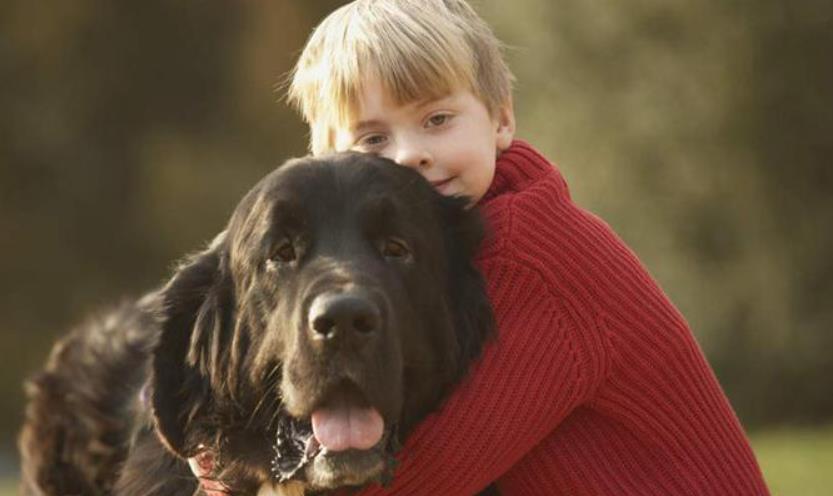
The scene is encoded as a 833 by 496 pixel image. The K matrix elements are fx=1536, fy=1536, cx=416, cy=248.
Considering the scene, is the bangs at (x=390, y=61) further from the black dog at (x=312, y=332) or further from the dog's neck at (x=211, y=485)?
the dog's neck at (x=211, y=485)

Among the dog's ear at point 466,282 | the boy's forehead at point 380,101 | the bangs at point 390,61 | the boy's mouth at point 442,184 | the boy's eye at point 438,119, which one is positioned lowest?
the dog's ear at point 466,282

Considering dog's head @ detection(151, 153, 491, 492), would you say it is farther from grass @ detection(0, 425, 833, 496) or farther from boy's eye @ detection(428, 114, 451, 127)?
grass @ detection(0, 425, 833, 496)

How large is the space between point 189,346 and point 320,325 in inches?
29.1

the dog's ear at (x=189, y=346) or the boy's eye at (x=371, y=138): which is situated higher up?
the boy's eye at (x=371, y=138)

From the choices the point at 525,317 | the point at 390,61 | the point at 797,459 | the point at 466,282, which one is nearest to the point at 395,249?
the point at 466,282

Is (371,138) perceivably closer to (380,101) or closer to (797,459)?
(380,101)

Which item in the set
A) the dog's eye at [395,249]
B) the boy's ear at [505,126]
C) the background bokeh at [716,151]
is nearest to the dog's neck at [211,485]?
the dog's eye at [395,249]

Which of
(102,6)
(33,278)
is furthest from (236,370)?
(102,6)

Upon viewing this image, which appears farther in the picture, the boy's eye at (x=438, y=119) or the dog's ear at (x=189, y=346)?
the boy's eye at (x=438, y=119)

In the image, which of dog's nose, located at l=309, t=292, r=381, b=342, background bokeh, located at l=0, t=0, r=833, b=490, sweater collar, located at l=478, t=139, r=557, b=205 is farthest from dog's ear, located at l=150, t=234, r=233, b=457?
background bokeh, located at l=0, t=0, r=833, b=490

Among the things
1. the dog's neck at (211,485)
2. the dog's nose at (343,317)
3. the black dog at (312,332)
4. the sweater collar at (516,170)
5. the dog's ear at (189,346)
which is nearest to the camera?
the dog's nose at (343,317)

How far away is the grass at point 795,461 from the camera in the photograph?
888 cm

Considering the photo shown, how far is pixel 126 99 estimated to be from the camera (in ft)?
59.3

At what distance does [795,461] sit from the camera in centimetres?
1011
